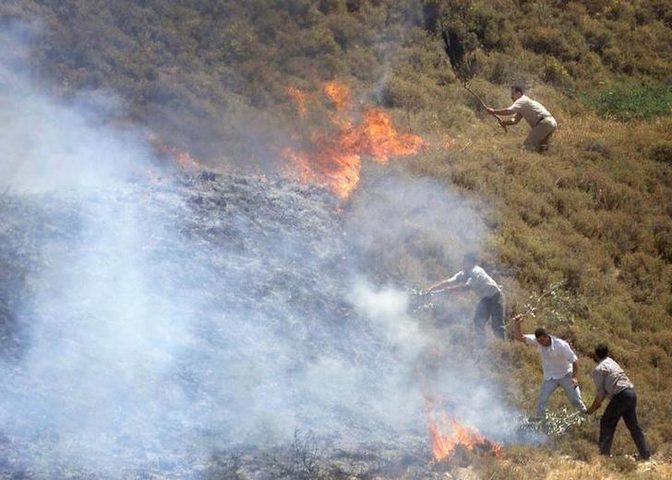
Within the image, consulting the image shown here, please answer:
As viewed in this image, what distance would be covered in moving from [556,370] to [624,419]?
3.40 feet

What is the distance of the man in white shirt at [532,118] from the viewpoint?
1717 cm

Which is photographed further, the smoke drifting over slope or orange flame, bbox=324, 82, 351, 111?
orange flame, bbox=324, 82, 351, 111

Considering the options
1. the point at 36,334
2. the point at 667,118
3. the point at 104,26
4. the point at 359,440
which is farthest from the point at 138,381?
the point at 667,118

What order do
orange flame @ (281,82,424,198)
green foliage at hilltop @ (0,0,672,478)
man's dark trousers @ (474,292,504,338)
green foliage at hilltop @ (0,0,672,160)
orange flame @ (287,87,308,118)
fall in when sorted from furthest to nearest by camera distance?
orange flame @ (287,87,308,118), green foliage at hilltop @ (0,0,672,160), orange flame @ (281,82,424,198), green foliage at hilltop @ (0,0,672,478), man's dark trousers @ (474,292,504,338)

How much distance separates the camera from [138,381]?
9688mm

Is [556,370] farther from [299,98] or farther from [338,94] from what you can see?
[338,94]

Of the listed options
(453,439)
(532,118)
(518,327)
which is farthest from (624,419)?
(532,118)

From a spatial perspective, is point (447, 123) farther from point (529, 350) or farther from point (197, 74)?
point (529, 350)

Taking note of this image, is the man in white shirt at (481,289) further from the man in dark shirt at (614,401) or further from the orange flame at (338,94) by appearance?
the orange flame at (338,94)

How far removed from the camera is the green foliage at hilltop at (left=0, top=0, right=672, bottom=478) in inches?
551

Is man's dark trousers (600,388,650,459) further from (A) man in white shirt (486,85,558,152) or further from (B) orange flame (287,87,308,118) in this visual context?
(B) orange flame (287,87,308,118)

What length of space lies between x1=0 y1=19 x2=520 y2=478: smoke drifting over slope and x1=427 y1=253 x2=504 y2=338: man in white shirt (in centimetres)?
77

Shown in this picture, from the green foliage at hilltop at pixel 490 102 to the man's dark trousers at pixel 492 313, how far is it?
0.44m

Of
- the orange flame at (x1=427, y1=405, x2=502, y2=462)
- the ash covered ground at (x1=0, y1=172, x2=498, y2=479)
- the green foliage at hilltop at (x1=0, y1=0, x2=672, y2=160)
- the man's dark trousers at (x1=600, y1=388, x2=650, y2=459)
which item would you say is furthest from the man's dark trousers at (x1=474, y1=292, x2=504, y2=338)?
the green foliage at hilltop at (x1=0, y1=0, x2=672, y2=160)
